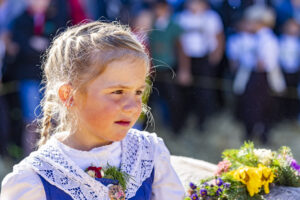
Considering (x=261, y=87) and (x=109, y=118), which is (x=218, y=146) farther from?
(x=109, y=118)

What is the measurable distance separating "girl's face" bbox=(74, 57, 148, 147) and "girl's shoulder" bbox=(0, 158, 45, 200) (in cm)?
27

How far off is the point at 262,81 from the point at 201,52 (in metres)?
0.73

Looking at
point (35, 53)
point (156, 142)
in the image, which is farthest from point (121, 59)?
point (35, 53)

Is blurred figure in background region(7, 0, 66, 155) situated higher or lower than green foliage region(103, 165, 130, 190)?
higher

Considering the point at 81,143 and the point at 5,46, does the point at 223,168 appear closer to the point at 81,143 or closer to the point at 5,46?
the point at 81,143

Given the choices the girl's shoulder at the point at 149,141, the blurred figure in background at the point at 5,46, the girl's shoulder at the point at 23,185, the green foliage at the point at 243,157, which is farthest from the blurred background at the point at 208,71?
the girl's shoulder at the point at 23,185

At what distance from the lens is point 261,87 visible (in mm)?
6766

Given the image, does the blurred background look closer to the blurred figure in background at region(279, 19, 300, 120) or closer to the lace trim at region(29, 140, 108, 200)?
the blurred figure in background at region(279, 19, 300, 120)

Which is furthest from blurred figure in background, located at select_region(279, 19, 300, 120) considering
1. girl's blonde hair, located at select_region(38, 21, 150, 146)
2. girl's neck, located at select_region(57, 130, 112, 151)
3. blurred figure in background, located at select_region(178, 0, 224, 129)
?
girl's neck, located at select_region(57, 130, 112, 151)

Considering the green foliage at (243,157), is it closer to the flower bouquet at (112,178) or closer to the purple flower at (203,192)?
the purple flower at (203,192)

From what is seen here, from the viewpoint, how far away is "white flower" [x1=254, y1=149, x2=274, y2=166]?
2588 millimetres

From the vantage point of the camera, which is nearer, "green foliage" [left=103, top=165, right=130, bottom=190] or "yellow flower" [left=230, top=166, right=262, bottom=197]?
"green foliage" [left=103, top=165, right=130, bottom=190]

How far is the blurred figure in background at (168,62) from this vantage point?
6480 mm

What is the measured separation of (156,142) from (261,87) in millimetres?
4497
